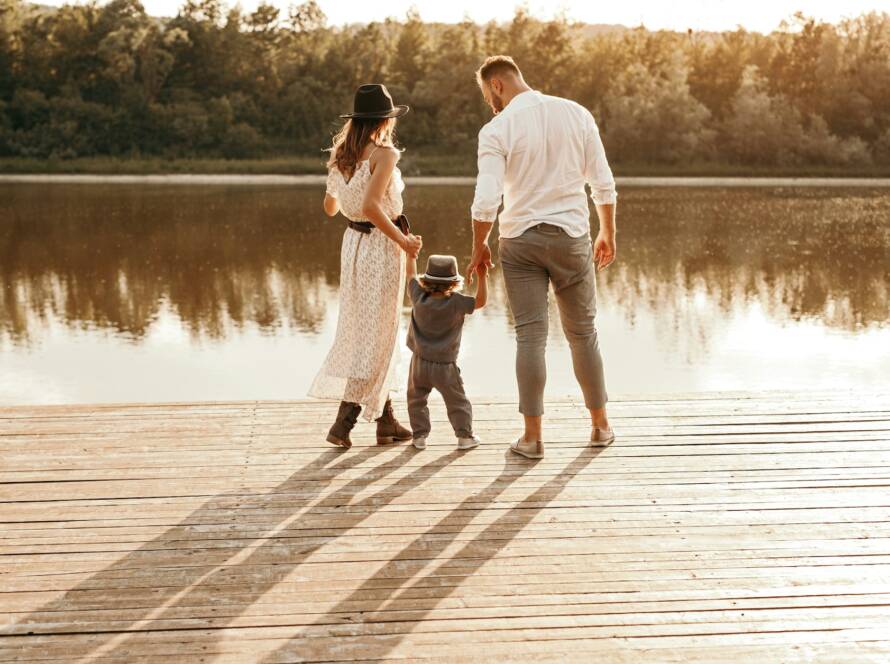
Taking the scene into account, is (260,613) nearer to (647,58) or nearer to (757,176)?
(757,176)

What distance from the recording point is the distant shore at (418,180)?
3547cm

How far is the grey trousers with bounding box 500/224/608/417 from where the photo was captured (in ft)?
12.7

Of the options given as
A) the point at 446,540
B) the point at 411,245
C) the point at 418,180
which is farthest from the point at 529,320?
the point at 418,180

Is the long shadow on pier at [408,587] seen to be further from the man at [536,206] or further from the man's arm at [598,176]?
the man's arm at [598,176]

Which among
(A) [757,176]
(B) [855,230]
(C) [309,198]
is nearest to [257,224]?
(C) [309,198]

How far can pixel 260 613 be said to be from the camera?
2.78 meters

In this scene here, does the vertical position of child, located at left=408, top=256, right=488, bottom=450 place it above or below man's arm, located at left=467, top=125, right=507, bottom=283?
below

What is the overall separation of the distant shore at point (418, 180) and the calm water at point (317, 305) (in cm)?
1284

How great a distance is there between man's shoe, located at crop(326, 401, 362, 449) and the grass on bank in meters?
33.8

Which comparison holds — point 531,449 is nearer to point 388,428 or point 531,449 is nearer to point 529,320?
point 529,320

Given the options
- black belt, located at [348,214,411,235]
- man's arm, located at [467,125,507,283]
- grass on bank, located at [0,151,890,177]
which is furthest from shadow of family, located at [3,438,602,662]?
grass on bank, located at [0,151,890,177]

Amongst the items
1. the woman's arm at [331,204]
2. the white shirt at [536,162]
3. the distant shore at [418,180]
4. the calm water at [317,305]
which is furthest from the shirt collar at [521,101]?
the distant shore at [418,180]

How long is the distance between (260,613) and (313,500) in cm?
83

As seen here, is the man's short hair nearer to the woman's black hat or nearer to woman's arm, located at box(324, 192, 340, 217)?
the woman's black hat
